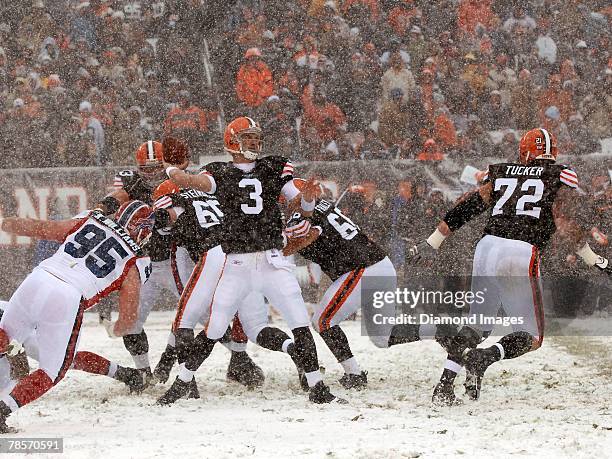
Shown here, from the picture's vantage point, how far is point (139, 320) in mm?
7598

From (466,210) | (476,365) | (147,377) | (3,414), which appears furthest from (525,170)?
(3,414)

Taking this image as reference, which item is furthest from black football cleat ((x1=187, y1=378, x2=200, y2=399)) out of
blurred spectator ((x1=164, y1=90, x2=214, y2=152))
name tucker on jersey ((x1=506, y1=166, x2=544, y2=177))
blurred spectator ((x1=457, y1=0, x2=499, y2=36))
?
blurred spectator ((x1=457, y1=0, x2=499, y2=36))

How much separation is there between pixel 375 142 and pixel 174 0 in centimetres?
392

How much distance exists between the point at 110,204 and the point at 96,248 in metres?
1.22

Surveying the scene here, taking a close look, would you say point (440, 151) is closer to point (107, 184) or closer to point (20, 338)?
point (107, 184)

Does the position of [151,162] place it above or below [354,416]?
above

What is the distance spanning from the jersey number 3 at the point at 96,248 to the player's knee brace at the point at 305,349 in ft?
4.21

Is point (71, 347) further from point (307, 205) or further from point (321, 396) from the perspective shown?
point (307, 205)

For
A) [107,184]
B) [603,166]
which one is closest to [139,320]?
[107,184]

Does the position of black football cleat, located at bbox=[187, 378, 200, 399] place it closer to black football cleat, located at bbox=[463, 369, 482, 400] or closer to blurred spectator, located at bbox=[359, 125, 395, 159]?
black football cleat, located at bbox=[463, 369, 482, 400]

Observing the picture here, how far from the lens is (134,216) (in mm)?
7352

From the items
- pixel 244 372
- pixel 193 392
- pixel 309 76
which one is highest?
pixel 309 76

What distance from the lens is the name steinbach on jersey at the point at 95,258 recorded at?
5965 mm

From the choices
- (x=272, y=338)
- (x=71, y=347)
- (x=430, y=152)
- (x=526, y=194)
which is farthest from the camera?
(x=430, y=152)
